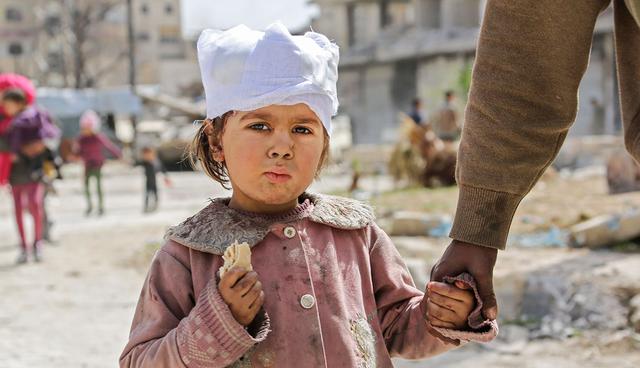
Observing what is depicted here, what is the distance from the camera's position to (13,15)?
58.5 metres

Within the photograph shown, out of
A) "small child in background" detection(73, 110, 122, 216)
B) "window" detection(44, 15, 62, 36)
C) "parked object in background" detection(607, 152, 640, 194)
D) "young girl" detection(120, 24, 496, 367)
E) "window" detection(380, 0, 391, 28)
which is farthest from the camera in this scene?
"window" detection(44, 15, 62, 36)

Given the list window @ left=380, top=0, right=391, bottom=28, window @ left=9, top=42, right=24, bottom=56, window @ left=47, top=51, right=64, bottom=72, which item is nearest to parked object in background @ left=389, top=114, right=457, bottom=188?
window @ left=380, top=0, right=391, bottom=28

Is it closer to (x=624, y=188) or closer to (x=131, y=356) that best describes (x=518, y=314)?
(x=131, y=356)

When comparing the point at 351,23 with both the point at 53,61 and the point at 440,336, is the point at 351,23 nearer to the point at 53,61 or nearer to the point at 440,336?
the point at 53,61

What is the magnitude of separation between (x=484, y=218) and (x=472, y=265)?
12cm

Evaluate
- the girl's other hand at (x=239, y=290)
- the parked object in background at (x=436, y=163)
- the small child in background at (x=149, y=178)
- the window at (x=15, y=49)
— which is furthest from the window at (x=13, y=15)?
the girl's other hand at (x=239, y=290)

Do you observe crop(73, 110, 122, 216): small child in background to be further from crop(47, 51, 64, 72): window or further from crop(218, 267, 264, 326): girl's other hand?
crop(47, 51, 64, 72): window

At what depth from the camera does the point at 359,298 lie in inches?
83.2

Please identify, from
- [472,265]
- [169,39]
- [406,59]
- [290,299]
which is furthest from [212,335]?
[169,39]

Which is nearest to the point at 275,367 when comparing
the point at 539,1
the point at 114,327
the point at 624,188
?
the point at 539,1

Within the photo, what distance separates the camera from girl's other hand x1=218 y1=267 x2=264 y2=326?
5.99ft

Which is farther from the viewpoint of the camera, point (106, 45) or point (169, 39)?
point (169, 39)

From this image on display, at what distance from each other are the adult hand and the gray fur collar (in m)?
0.21

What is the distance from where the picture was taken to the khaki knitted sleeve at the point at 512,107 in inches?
84.2
